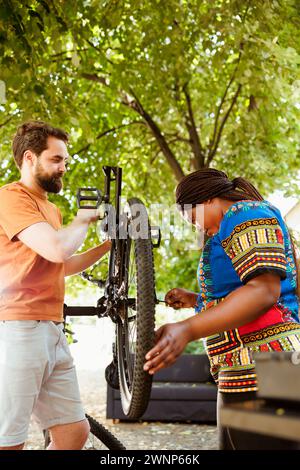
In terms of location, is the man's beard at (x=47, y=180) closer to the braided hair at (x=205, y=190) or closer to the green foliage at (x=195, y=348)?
the braided hair at (x=205, y=190)

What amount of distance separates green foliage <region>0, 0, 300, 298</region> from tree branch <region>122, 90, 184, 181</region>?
0.01m

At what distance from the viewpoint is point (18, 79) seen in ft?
10.3

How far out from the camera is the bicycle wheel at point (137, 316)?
1316 millimetres

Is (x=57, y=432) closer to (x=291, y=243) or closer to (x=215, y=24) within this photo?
(x=291, y=243)

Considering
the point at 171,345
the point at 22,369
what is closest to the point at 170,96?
the point at 22,369

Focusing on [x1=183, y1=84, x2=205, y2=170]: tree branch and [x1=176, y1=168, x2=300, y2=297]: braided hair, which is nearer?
[x1=176, y1=168, x2=300, y2=297]: braided hair

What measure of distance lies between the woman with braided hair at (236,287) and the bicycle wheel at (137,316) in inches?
3.7

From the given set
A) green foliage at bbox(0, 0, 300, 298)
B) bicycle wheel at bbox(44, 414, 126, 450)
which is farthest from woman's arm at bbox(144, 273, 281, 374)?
green foliage at bbox(0, 0, 300, 298)

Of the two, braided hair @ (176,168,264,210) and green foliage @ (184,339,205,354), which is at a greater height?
green foliage @ (184,339,205,354)

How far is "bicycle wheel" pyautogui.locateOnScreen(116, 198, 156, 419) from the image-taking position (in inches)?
51.8

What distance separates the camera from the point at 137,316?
136 centimetres

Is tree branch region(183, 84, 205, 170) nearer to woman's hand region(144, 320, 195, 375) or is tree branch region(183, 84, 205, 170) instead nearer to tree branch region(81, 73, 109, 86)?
tree branch region(81, 73, 109, 86)

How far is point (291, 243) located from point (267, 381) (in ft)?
2.50
